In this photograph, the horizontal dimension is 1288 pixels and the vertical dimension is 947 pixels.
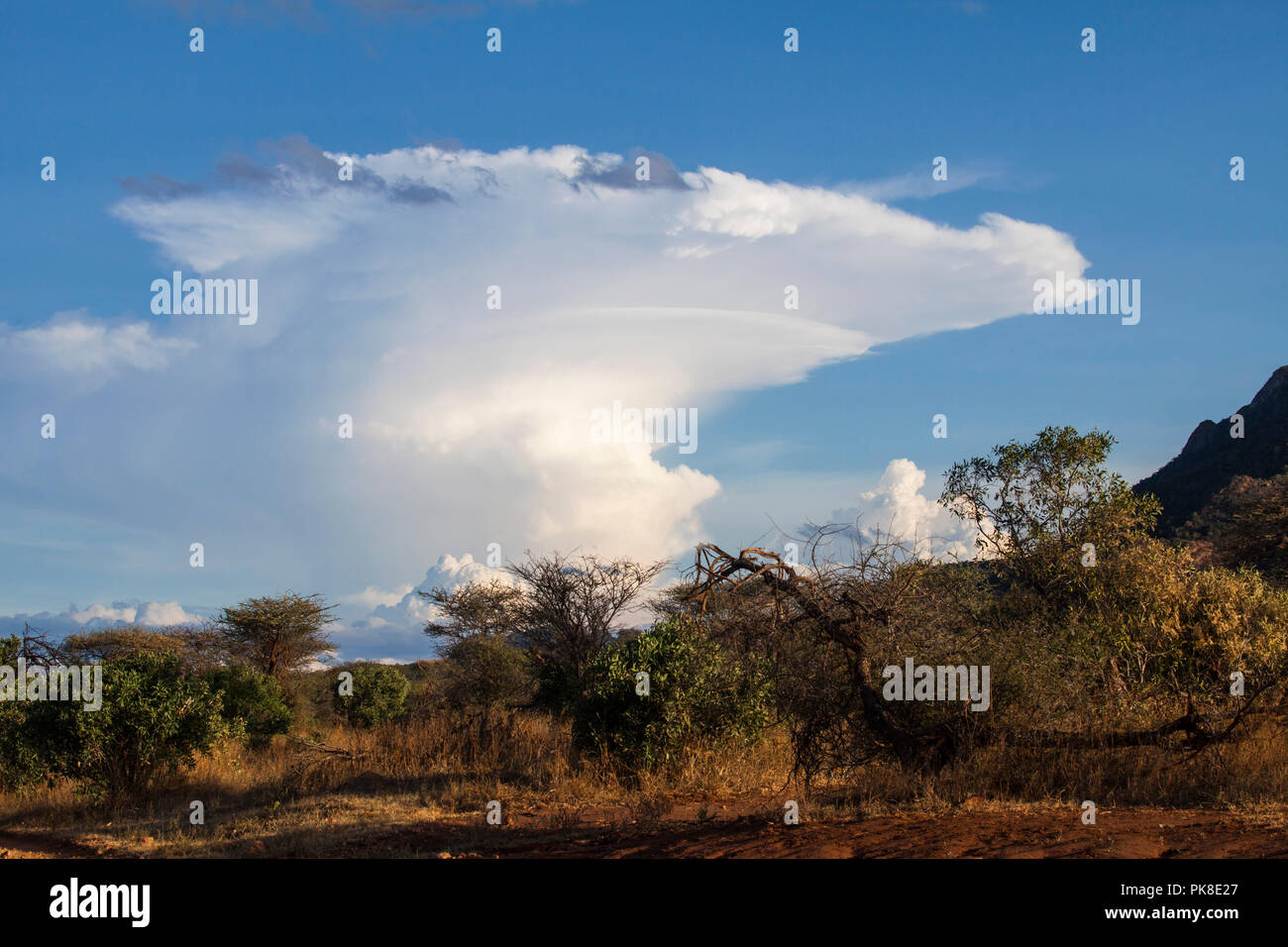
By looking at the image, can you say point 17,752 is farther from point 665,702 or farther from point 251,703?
point 665,702

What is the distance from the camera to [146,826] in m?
12.2

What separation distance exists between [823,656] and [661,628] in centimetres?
434

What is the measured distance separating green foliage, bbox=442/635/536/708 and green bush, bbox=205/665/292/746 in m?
4.34

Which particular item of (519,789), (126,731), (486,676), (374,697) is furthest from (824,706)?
(374,697)

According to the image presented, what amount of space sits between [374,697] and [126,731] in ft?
36.6

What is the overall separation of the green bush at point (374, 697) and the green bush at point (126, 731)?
999 centimetres

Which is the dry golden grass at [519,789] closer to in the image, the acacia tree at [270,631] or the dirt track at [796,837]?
the dirt track at [796,837]

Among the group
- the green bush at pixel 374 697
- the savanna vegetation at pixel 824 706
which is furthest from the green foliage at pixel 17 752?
the green bush at pixel 374 697

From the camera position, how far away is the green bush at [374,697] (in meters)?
25.3

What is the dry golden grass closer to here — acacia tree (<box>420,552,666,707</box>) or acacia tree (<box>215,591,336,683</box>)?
acacia tree (<box>420,552,666,707</box>)

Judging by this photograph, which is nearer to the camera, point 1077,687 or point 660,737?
point 1077,687

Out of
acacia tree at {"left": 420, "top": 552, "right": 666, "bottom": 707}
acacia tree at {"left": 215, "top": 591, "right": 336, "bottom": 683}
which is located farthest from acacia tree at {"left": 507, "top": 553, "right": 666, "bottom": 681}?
acacia tree at {"left": 215, "top": 591, "right": 336, "bottom": 683}
